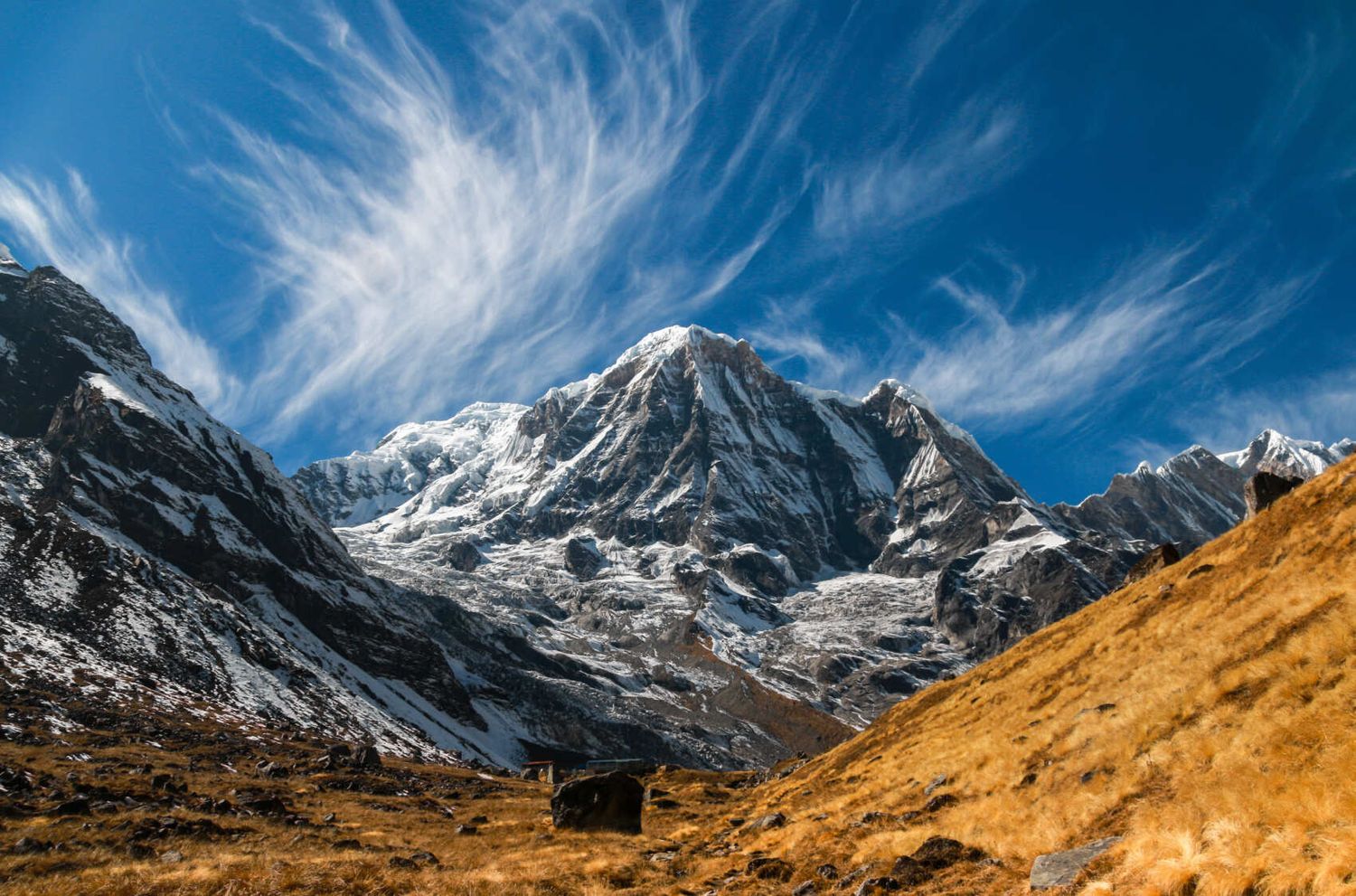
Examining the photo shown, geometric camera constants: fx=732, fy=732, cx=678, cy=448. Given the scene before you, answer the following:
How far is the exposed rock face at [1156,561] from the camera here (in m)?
51.7

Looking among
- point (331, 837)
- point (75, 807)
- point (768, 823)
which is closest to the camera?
point (75, 807)

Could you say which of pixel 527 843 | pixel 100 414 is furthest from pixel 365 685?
pixel 527 843

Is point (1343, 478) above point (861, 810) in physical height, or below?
above

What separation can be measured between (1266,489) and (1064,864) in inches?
1470

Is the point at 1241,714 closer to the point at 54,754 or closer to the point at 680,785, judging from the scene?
the point at 680,785

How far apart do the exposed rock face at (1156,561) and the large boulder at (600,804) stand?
117ft

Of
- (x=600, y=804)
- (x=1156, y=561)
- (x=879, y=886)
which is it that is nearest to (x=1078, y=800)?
(x=879, y=886)

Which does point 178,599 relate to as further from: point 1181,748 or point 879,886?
point 1181,748

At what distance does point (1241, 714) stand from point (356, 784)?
177ft

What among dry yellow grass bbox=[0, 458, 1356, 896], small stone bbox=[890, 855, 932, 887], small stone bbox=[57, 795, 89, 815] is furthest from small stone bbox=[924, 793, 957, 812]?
small stone bbox=[57, 795, 89, 815]

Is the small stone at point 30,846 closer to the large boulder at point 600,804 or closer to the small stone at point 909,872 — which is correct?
the large boulder at point 600,804

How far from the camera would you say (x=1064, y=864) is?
47.6 ft

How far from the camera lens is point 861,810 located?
28.9m

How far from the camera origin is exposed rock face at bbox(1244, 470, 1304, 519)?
4042cm
